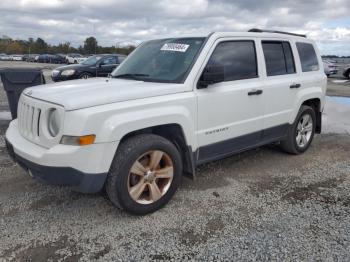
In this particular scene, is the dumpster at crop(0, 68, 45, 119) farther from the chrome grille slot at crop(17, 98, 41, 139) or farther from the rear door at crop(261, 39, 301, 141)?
the rear door at crop(261, 39, 301, 141)

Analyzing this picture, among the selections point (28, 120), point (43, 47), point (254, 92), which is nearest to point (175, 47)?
point (254, 92)

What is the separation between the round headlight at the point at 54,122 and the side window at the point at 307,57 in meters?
3.86

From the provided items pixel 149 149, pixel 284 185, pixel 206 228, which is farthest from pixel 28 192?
pixel 284 185

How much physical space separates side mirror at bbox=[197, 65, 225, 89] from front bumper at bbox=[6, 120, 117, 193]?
127 cm

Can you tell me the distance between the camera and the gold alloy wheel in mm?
3494

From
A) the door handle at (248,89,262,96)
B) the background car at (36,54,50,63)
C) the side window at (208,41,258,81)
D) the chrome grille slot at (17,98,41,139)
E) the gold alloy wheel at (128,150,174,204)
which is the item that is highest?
the background car at (36,54,50,63)

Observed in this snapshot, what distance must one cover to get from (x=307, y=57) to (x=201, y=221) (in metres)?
3.47

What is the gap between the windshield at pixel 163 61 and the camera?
399 centimetres

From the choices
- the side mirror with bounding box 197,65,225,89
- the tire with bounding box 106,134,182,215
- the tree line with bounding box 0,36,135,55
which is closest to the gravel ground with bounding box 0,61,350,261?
the tire with bounding box 106,134,182,215

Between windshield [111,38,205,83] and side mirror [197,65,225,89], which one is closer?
side mirror [197,65,225,89]

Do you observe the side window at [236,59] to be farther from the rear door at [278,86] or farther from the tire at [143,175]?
the tire at [143,175]

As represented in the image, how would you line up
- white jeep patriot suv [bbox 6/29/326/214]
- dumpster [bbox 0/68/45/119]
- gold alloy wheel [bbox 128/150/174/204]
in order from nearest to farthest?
1. white jeep patriot suv [bbox 6/29/326/214]
2. gold alloy wheel [bbox 128/150/174/204]
3. dumpster [bbox 0/68/45/119]

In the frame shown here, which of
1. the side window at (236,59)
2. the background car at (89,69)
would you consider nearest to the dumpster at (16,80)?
the side window at (236,59)

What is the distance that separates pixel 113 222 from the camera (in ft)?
11.5
